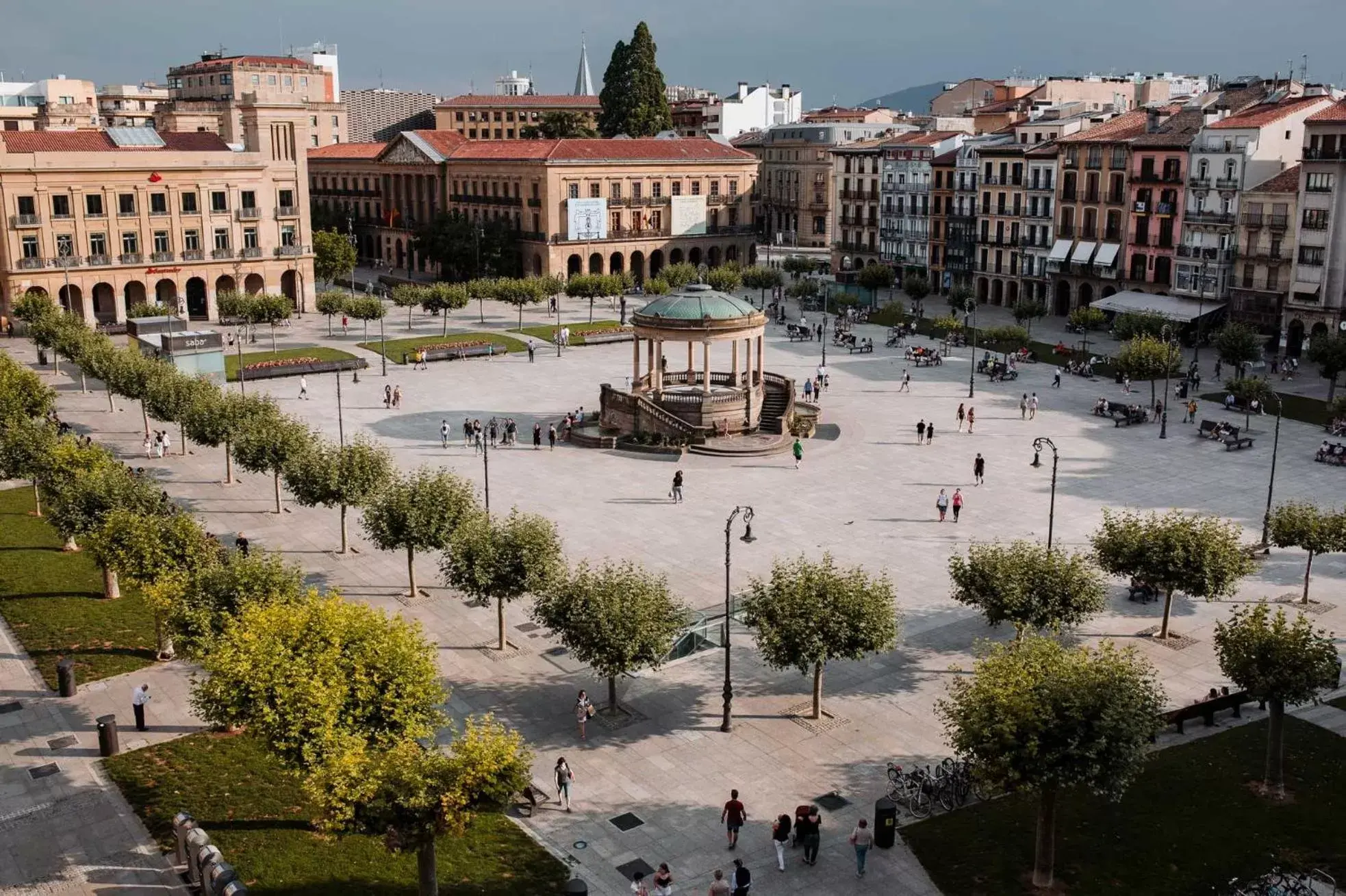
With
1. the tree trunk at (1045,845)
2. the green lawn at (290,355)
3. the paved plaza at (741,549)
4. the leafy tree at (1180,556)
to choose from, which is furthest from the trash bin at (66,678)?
the green lawn at (290,355)

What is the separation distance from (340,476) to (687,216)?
90648 millimetres

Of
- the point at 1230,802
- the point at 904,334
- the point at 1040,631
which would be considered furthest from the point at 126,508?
the point at 904,334

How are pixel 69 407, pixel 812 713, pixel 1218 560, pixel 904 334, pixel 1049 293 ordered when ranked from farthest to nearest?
pixel 1049 293 < pixel 904 334 < pixel 69 407 < pixel 1218 560 < pixel 812 713

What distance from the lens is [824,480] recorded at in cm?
5466

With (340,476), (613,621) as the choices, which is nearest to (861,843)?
(613,621)

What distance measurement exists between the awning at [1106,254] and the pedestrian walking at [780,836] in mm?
83140

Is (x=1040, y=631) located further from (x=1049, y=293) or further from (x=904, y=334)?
(x=1049, y=293)

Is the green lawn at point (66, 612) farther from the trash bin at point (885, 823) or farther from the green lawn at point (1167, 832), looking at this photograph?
the green lawn at point (1167, 832)

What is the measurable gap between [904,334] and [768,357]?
1396cm

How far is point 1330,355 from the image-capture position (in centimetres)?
6938

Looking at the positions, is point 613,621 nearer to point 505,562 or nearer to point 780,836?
point 505,562

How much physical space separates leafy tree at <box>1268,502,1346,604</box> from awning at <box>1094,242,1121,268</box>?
6374 centimetres

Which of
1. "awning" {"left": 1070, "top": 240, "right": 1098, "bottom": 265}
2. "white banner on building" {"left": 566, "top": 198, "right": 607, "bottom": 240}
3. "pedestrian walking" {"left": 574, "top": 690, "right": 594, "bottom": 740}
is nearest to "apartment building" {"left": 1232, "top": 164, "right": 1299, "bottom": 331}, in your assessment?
"awning" {"left": 1070, "top": 240, "right": 1098, "bottom": 265}

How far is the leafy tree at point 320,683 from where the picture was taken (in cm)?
2481
